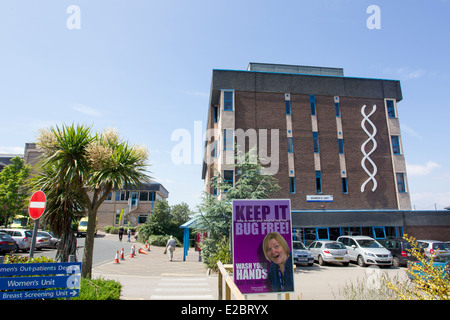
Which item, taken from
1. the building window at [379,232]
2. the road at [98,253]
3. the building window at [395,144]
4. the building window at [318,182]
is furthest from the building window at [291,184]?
the road at [98,253]

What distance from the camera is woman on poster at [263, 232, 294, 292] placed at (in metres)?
4.98

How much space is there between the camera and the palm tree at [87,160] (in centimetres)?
768

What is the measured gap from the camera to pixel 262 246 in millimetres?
5035

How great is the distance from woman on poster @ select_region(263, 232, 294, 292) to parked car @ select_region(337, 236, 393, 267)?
14199mm

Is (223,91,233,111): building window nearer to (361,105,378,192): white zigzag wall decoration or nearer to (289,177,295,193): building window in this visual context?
(289,177,295,193): building window

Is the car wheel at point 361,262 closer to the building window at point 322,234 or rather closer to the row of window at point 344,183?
the building window at point 322,234

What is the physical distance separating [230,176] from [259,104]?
25.4 feet

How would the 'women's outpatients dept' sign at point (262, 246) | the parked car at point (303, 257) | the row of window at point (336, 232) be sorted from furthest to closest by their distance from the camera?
the row of window at point (336, 232)
the parked car at point (303, 257)
the 'women's outpatients dept' sign at point (262, 246)

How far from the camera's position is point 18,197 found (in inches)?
1256

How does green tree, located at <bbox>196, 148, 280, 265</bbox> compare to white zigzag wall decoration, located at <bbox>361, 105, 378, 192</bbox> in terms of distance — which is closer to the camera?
green tree, located at <bbox>196, 148, 280, 265</bbox>

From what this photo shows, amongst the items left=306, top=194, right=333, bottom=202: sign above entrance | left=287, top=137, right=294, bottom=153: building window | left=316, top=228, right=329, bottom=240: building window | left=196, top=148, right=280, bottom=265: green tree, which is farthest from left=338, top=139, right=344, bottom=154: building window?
left=196, top=148, right=280, bottom=265: green tree

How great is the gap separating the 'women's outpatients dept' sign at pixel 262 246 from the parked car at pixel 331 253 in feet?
46.1
